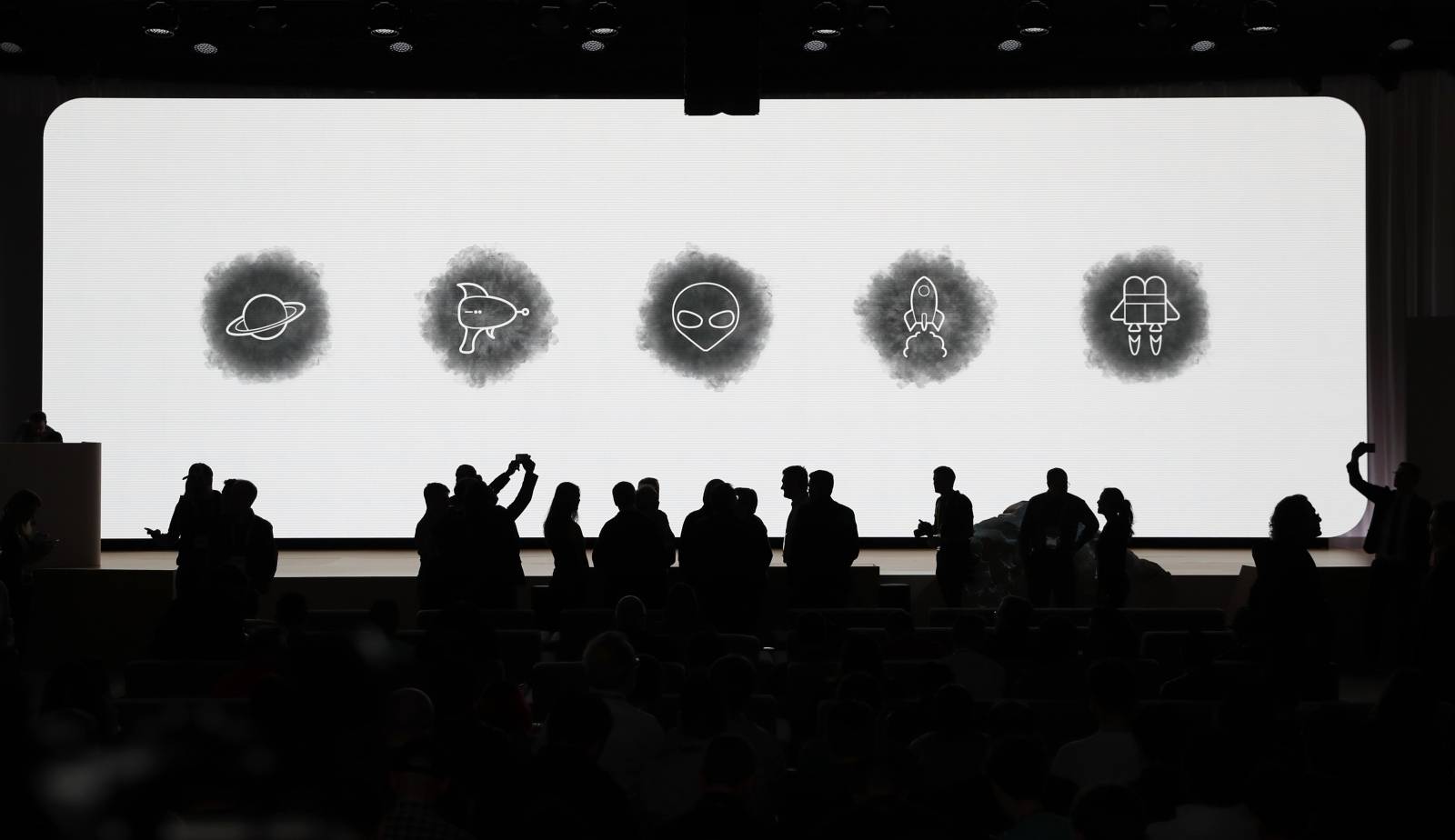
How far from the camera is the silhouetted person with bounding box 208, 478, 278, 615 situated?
7.18 meters

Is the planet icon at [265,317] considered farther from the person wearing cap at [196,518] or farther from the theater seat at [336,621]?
the theater seat at [336,621]

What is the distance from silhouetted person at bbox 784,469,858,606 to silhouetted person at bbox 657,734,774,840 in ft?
11.3

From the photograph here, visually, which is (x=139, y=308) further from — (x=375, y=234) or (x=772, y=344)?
(x=772, y=344)

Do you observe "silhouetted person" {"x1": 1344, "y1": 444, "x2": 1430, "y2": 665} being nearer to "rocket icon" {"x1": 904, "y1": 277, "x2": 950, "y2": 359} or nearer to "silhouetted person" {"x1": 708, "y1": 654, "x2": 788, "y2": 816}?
"rocket icon" {"x1": 904, "y1": 277, "x2": 950, "y2": 359}

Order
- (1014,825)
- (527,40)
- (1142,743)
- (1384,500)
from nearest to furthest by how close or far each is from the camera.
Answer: (1014,825)
(1142,743)
(1384,500)
(527,40)

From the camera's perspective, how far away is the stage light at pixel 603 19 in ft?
31.3

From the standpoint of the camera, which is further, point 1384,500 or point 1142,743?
point 1384,500

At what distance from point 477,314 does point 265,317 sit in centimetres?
174

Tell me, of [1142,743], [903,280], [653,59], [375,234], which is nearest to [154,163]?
[375,234]

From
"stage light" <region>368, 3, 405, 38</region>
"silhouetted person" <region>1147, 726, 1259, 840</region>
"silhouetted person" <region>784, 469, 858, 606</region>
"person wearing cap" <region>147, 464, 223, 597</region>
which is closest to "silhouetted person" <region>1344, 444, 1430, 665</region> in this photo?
"silhouetted person" <region>784, 469, 858, 606</region>

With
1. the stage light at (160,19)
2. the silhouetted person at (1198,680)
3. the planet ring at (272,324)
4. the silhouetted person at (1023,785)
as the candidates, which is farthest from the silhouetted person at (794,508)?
the planet ring at (272,324)

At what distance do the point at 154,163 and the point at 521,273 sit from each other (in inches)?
124

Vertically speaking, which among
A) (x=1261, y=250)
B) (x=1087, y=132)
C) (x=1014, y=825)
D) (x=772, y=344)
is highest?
(x=1087, y=132)

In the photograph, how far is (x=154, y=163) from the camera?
11664 mm
